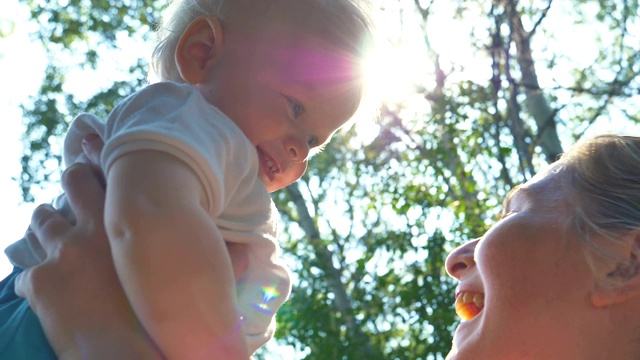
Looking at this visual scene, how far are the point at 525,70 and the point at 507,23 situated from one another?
2501 millimetres

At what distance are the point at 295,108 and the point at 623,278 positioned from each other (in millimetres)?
758

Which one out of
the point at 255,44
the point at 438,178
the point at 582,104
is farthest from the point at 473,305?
the point at 582,104

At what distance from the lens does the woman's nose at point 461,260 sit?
208 cm

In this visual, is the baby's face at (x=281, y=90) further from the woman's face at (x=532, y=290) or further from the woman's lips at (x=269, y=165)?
the woman's face at (x=532, y=290)

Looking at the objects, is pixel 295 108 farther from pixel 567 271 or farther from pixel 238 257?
pixel 567 271

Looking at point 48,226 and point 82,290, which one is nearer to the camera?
point 82,290

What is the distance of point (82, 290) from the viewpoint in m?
1.48

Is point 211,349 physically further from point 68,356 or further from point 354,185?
point 354,185

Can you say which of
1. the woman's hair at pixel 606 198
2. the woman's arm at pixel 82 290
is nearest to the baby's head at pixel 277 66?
the woman's arm at pixel 82 290

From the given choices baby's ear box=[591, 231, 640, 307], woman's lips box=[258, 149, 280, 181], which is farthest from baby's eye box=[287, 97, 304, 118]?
baby's ear box=[591, 231, 640, 307]

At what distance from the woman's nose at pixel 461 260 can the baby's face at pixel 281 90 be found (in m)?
0.42

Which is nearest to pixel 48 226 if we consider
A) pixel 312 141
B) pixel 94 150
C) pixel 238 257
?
pixel 94 150

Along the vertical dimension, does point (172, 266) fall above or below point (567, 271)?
above

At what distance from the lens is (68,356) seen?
4.66ft
